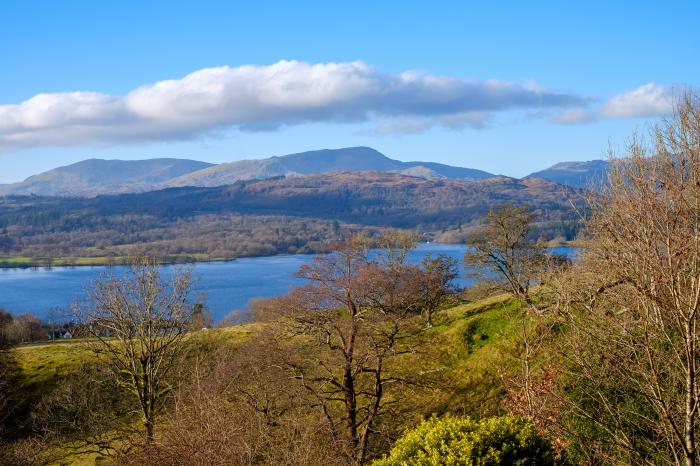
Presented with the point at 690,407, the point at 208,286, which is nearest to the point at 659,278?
the point at 690,407

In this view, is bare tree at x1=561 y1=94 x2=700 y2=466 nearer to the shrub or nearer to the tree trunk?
the tree trunk

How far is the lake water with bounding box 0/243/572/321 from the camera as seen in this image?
123m

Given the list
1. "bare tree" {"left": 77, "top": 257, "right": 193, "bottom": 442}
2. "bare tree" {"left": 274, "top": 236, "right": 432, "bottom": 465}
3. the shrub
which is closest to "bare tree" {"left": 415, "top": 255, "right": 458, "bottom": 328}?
"bare tree" {"left": 274, "top": 236, "right": 432, "bottom": 465}

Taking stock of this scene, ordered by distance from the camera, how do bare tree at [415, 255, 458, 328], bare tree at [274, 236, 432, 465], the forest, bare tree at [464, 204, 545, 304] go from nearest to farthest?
the forest < bare tree at [274, 236, 432, 465] < bare tree at [464, 204, 545, 304] < bare tree at [415, 255, 458, 328]

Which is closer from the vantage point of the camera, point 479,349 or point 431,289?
point 479,349

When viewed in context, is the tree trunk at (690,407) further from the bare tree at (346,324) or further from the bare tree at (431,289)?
the bare tree at (431,289)

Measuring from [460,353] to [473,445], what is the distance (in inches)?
915

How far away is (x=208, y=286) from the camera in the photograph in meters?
148

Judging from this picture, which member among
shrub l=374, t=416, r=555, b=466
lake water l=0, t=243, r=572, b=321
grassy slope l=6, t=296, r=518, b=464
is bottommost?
lake water l=0, t=243, r=572, b=321

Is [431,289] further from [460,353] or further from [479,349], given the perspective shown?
[479,349]

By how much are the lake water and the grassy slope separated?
5587cm

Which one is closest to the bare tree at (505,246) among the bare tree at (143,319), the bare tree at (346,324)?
the bare tree at (346,324)

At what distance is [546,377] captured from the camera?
69.2ft

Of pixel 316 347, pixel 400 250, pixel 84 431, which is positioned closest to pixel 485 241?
pixel 400 250
